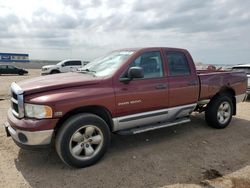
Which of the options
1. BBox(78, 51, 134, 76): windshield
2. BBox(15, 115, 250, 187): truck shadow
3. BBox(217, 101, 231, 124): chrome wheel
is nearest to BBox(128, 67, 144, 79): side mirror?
BBox(78, 51, 134, 76): windshield

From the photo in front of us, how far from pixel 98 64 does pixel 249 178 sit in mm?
3326

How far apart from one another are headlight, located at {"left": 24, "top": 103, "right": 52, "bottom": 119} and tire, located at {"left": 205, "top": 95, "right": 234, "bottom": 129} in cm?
394

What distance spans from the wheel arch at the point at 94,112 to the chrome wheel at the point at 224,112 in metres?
3.08

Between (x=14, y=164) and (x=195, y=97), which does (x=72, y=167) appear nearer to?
(x=14, y=164)

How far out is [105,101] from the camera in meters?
4.27

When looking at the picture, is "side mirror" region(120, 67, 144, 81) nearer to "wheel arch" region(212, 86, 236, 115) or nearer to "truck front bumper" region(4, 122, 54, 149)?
"truck front bumper" region(4, 122, 54, 149)

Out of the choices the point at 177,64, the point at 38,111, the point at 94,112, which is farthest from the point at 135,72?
the point at 38,111

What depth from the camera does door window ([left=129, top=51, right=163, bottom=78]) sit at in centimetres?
Answer: 492

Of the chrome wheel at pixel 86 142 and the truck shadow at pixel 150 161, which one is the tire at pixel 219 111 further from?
the chrome wheel at pixel 86 142

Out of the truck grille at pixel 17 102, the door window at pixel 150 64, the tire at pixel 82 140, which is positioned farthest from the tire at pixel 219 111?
the truck grille at pixel 17 102

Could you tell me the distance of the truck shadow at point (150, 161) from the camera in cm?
381

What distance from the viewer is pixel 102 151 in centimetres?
434

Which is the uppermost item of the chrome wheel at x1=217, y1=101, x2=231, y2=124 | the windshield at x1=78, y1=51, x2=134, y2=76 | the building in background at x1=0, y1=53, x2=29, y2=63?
the building in background at x1=0, y1=53, x2=29, y2=63

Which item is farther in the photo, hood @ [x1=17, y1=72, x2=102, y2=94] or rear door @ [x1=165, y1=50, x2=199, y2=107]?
rear door @ [x1=165, y1=50, x2=199, y2=107]
